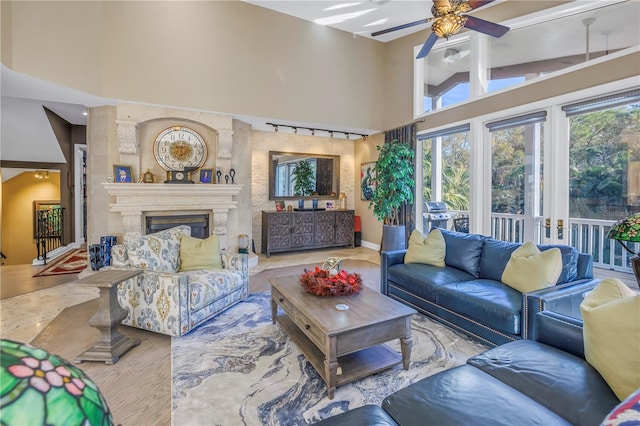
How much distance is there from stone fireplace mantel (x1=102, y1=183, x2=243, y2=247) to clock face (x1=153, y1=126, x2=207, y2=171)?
421mm

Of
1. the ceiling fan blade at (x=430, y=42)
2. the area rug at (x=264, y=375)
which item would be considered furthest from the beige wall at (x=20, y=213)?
the ceiling fan blade at (x=430, y=42)

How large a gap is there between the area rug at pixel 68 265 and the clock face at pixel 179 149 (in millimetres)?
2308

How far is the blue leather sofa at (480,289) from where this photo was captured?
7.04ft

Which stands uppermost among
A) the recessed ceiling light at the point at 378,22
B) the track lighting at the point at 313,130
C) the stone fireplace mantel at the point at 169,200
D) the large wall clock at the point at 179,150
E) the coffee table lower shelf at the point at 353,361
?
the recessed ceiling light at the point at 378,22

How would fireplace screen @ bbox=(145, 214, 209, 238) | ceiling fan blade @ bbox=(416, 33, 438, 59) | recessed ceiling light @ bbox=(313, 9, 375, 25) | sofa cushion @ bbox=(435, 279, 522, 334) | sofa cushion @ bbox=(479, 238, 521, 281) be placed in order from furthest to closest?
recessed ceiling light @ bbox=(313, 9, 375, 25) < fireplace screen @ bbox=(145, 214, 209, 238) < ceiling fan blade @ bbox=(416, 33, 438, 59) < sofa cushion @ bbox=(479, 238, 521, 281) < sofa cushion @ bbox=(435, 279, 522, 334)

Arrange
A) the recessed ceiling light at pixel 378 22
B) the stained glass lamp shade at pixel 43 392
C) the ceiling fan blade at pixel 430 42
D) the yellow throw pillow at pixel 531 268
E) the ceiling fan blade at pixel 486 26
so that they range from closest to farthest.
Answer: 1. the stained glass lamp shade at pixel 43 392
2. the yellow throw pillow at pixel 531 268
3. the ceiling fan blade at pixel 486 26
4. the ceiling fan blade at pixel 430 42
5. the recessed ceiling light at pixel 378 22

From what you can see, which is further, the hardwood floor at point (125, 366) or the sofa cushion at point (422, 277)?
the sofa cushion at point (422, 277)

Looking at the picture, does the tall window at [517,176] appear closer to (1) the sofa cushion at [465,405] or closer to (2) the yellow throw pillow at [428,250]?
(2) the yellow throw pillow at [428,250]

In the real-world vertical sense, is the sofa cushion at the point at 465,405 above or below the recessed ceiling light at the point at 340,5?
below

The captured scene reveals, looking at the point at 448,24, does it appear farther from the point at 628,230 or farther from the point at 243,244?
the point at 243,244

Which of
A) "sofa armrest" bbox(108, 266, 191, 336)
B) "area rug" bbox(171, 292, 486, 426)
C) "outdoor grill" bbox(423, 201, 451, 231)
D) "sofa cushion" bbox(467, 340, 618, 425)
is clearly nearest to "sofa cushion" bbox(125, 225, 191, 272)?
"sofa armrest" bbox(108, 266, 191, 336)

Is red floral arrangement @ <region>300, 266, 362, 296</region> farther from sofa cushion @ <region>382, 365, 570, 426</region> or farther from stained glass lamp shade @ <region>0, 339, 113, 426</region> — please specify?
stained glass lamp shade @ <region>0, 339, 113, 426</region>

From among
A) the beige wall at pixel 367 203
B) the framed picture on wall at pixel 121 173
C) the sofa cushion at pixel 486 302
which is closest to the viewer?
the sofa cushion at pixel 486 302

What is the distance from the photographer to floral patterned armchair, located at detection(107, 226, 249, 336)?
2.65m
